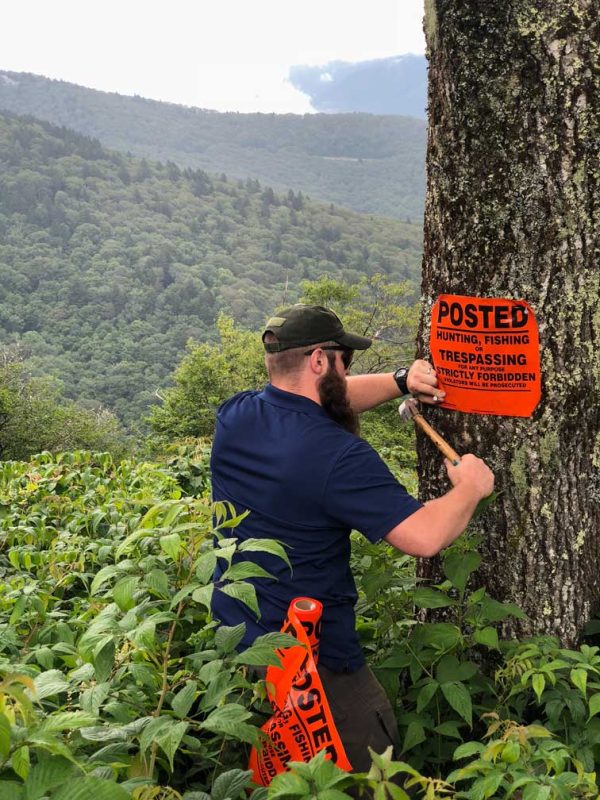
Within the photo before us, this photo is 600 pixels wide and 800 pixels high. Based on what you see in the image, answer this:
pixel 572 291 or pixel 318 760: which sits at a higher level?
pixel 572 291

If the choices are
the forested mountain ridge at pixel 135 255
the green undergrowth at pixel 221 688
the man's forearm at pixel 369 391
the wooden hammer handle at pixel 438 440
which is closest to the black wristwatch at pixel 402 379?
the man's forearm at pixel 369 391

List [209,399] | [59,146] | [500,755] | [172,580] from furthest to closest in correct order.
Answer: [59,146] < [209,399] < [172,580] < [500,755]

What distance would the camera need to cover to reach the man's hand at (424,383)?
8.34 ft

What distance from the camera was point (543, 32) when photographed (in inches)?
86.0

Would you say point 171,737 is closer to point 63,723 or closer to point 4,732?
point 63,723

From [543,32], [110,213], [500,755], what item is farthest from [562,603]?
[110,213]

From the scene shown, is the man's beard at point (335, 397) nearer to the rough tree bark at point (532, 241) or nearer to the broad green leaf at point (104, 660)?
the rough tree bark at point (532, 241)

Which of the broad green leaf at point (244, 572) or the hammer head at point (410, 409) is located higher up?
the hammer head at point (410, 409)

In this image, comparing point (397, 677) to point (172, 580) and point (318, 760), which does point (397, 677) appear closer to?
point (172, 580)

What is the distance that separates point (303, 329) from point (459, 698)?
121 centimetres

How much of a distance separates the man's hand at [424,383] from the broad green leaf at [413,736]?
1049 mm

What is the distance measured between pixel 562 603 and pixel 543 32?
6.00ft

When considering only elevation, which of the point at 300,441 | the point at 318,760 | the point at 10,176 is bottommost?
the point at 318,760

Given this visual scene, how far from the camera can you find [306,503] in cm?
216
